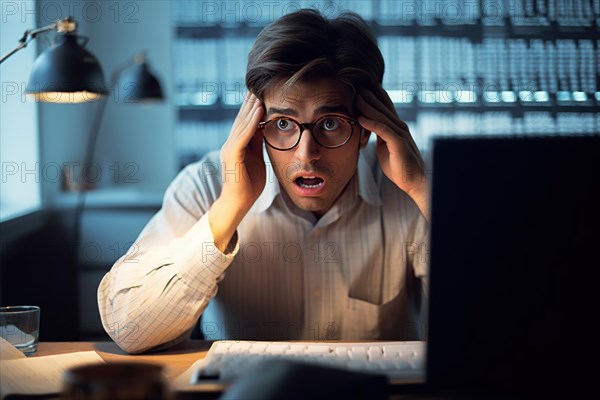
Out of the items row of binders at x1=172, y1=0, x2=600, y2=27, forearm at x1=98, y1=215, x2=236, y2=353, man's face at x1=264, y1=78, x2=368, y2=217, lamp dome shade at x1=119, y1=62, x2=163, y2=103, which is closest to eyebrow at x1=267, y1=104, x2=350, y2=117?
man's face at x1=264, y1=78, x2=368, y2=217

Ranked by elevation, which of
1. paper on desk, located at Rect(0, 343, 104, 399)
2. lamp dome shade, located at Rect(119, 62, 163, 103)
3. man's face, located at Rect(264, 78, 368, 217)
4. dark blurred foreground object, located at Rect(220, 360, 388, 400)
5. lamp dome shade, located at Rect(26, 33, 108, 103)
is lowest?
paper on desk, located at Rect(0, 343, 104, 399)

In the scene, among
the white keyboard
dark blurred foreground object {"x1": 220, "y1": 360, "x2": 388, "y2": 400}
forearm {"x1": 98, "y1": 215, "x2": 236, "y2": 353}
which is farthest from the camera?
forearm {"x1": 98, "y1": 215, "x2": 236, "y2": 353}

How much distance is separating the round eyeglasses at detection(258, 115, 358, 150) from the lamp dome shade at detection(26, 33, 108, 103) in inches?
15.9

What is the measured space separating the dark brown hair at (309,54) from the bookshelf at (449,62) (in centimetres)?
245

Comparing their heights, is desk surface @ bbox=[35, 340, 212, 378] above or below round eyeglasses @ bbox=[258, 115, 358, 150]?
below

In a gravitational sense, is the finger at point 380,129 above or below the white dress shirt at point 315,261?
above

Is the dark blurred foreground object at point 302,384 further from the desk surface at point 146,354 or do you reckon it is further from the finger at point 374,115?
the finger at point 374,115

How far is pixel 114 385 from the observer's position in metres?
0.57

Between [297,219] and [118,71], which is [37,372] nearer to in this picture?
[297,219]

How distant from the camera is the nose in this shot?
1.46 m

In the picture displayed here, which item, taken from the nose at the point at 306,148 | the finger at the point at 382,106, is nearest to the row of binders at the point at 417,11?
the finger at the point at 382,106

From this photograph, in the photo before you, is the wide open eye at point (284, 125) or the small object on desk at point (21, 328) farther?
the wide open eye at point (284, 125)

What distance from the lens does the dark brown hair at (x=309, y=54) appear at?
59.2 inches

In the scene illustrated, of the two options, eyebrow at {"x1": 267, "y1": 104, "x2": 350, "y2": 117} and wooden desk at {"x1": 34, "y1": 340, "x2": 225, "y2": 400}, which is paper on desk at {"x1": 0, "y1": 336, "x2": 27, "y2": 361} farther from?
eyebrow at {"x1": 267, "y1": 104, "x2": 350, "y2": 117}
